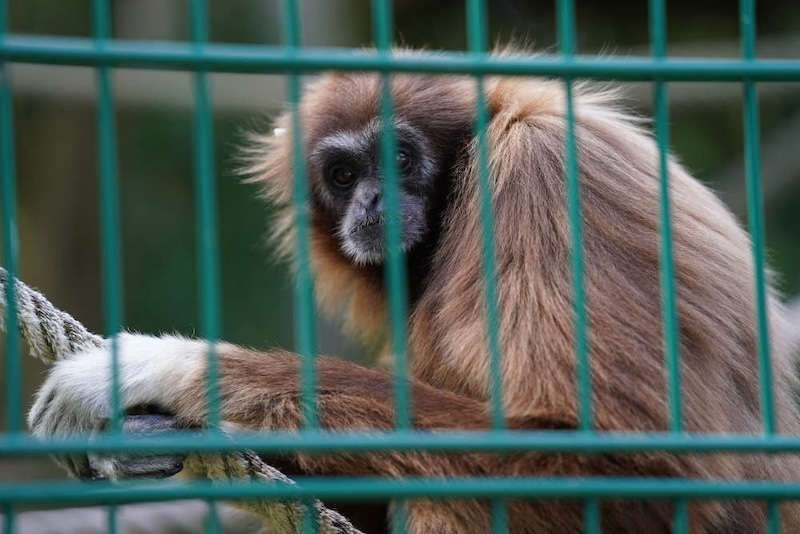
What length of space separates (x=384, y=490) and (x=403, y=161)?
254cm

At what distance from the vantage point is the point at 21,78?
436 inches

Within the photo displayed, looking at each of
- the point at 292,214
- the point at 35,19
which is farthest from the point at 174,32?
the point at 292,214

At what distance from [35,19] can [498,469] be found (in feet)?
33.3

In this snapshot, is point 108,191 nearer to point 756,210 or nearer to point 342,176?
point 756,210

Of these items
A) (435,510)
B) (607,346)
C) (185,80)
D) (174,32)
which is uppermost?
(174,32)

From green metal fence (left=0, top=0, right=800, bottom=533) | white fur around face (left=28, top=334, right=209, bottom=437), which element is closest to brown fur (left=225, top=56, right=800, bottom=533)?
white fur around face (left=28, top=334, right=209, bottom=437)

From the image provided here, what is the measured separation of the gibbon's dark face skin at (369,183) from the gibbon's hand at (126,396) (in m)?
1.14

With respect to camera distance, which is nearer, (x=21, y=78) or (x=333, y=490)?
(x=333, y=490)

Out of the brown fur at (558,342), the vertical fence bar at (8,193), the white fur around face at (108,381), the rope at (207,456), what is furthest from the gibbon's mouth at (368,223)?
the vertical fence bar at (8,193)

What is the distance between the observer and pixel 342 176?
18.3ft

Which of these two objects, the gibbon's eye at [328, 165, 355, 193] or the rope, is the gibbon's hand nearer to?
the rope

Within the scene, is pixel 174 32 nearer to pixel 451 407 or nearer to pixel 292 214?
pixel 292 214

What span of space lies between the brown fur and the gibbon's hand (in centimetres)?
15

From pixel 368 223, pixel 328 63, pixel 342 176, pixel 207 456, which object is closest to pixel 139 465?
pixel 207 456
